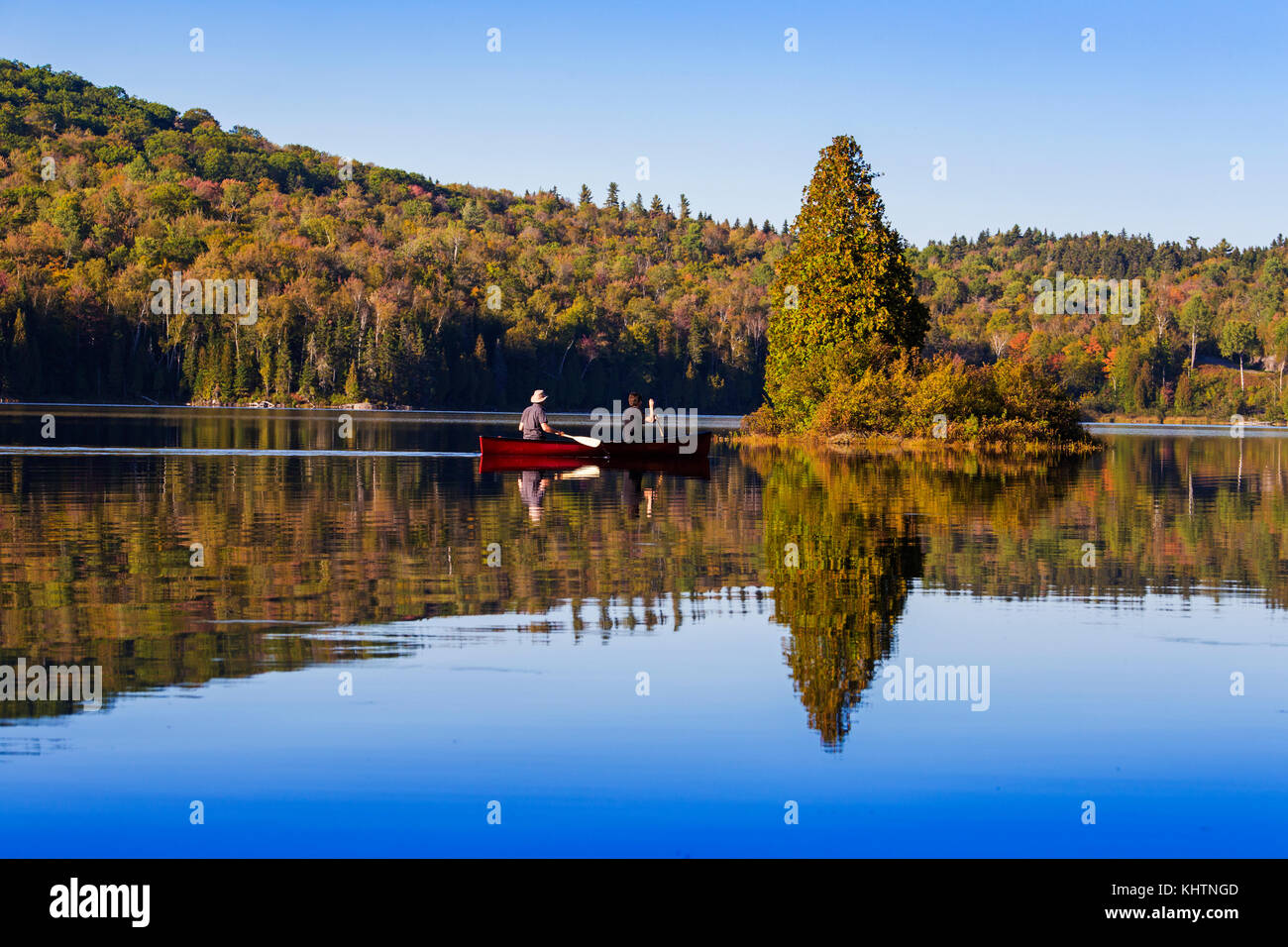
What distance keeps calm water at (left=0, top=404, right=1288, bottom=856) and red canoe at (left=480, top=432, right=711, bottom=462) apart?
16958 millimetres

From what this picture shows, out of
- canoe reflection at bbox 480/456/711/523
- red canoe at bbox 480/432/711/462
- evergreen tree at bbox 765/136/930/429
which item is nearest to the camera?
canoe reflection at bbox 480/456/711/523

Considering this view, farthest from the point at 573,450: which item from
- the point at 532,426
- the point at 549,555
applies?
the point at 549,555

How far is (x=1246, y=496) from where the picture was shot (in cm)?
3525

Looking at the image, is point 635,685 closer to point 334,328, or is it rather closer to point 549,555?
point 549,555

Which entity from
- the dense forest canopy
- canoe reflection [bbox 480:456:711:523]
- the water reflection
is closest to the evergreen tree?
canoe reflection [bbox 480:456:711:523]

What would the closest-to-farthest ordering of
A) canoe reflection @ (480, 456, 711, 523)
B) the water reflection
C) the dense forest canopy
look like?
the water reflection, canoe reflection @ (480, 456, 711, 523), the dense forest canopy

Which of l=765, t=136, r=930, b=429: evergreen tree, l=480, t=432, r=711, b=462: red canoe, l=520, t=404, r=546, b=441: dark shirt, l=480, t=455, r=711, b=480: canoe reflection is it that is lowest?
l=480, t=455, r=711, b=480: canoe reflection

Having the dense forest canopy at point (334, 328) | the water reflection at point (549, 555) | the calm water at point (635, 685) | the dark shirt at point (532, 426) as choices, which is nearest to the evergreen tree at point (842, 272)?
the dark shirt at point (532, 426)

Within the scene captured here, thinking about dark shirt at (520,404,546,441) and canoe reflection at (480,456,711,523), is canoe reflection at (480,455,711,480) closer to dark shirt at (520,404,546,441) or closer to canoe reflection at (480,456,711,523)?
canoe reflection at (480,456,711,523)

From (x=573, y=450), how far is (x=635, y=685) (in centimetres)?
3205

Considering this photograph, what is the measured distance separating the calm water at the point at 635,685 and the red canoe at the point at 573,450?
55.6ft

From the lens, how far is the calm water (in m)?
8.23

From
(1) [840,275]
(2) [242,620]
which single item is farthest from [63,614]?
(1) [840,275]
